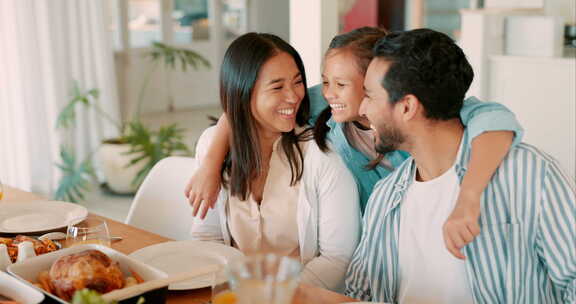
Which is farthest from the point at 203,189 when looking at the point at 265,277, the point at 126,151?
the point at 126,151

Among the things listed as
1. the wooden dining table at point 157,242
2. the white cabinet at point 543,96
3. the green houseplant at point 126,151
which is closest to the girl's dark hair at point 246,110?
the wooden dining table at point 157,242

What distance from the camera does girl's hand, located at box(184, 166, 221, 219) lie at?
187 cm

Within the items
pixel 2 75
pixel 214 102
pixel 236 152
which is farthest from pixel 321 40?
pixel 214 102

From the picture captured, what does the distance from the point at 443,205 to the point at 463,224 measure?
0.26m

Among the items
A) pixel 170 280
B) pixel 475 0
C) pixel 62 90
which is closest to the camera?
pixel 170 280

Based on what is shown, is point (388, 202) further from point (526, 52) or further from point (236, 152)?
point (526, 52)

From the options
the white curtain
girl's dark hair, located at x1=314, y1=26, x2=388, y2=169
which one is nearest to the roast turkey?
girl's dark hair, located at x1=314, y1=26, x2=388, y2=169

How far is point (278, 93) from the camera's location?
1851 millimetres

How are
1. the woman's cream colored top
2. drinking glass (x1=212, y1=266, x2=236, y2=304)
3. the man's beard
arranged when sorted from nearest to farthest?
1. drinking glass (x1=212, y1=266, x2=236, y2=304)
2. the man's beard
3. the woman's cream colored top

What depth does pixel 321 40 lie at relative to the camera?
3.11m

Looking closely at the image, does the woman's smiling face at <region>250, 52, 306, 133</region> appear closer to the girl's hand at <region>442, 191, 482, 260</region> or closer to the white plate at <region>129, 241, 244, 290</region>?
the white plate at <region>129, 241, 244, 290</region>

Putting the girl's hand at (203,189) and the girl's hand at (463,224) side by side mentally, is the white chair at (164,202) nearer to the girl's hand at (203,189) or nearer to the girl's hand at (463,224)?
the girl's hand at (203,189)

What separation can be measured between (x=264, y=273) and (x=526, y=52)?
428 cm

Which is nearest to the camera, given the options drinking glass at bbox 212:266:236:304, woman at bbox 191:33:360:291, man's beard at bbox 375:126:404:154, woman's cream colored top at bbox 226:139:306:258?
drinking glass at bbox 212:266:236:304
